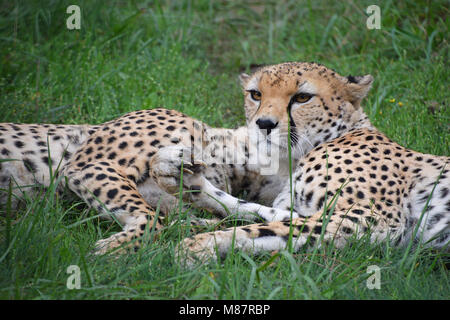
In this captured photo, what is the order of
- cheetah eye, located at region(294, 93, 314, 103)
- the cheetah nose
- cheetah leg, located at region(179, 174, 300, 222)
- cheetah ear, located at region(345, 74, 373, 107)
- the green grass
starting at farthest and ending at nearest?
cheetah ear, located at region(345, 74, 373, 107) < cheetah eye, located at region(294, 93, 314, 103) < the cheetah nose < cheetah leg, located at region(179, 174, 300, 222) < the green grass

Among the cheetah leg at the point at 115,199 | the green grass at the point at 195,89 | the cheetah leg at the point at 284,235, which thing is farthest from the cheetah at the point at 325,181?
the cheetah leg at the point at 115,199

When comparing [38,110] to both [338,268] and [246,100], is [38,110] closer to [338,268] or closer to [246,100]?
[246,100]

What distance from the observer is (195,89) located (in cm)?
507

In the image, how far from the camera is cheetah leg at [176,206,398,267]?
2.74m

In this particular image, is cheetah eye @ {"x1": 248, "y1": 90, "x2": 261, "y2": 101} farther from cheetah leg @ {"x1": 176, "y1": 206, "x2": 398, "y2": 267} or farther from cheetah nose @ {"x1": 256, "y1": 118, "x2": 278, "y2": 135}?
cheetah leg @ {"x1": 176, "y1": 206, "x2": 398, "y2": 267}

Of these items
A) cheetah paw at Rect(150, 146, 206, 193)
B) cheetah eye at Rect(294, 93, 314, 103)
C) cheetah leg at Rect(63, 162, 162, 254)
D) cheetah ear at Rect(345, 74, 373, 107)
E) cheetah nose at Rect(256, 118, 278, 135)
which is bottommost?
cheetah leg at Rect(63, 162, 162, 254)

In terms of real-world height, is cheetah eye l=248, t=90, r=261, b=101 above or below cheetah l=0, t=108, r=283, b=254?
above

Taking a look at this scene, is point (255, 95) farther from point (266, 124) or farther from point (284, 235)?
point (284, 235)

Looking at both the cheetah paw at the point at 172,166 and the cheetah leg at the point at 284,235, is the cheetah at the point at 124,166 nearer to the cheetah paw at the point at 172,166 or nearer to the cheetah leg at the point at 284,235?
the cheetah paw at the point at 172,166

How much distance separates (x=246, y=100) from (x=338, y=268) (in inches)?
62.9

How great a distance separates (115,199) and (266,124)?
101 cm

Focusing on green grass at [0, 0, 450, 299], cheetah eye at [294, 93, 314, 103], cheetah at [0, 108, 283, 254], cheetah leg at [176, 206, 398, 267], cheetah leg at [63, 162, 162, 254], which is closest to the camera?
green grass at [0, 0, 450, 299]

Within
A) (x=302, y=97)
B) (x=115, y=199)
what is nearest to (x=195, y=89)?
(x=302, y=97)

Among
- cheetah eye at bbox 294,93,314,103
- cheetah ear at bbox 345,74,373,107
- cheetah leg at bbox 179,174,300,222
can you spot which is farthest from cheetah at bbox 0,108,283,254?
cheetah ear at bbox 345,74,373,107
